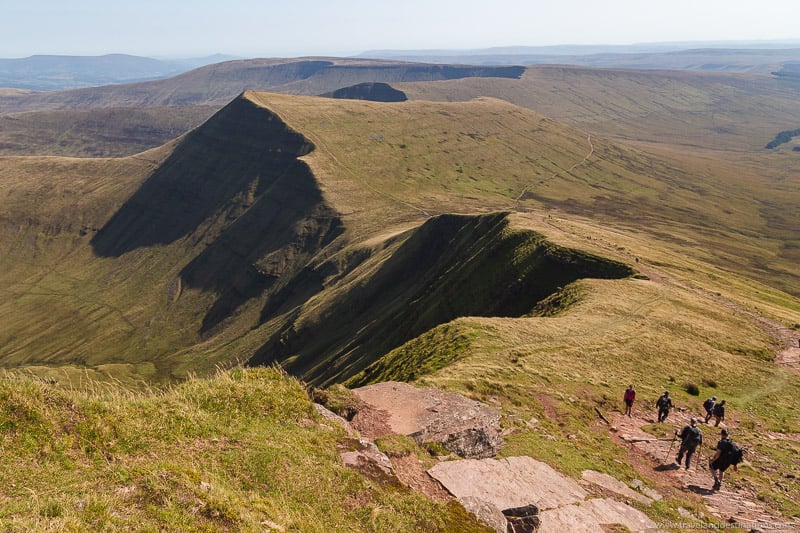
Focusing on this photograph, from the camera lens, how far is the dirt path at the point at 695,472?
21.6 metres

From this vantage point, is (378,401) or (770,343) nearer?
(378,401)

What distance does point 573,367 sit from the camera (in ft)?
127

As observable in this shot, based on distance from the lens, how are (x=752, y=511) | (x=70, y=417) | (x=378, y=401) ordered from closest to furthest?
(x=70, y=417) < (x=752, y=511) < (x=378, y=401)

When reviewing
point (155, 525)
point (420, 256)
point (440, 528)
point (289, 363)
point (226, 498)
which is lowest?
point (289, 363)

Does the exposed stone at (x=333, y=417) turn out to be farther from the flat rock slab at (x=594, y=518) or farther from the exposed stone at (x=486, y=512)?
the flat rock slab at (x=594, y=518)

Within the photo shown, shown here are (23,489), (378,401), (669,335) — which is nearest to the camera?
(23,489)

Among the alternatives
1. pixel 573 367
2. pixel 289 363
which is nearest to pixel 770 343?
pixel 573 367

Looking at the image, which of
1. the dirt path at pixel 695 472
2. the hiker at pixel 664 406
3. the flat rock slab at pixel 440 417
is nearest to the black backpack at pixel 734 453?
the dirt path at pixel 695 472

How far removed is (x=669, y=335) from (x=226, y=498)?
1912 inches

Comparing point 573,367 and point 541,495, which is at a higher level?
point 541,495

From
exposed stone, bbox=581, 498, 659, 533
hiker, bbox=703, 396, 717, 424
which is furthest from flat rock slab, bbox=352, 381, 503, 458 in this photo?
hiker, bbox=703, 396, 717, 424

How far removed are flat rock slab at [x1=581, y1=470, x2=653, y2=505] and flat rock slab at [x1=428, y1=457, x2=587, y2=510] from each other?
163 centimetres

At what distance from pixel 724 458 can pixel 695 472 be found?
2.51m

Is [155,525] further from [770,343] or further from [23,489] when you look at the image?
[770,343]
